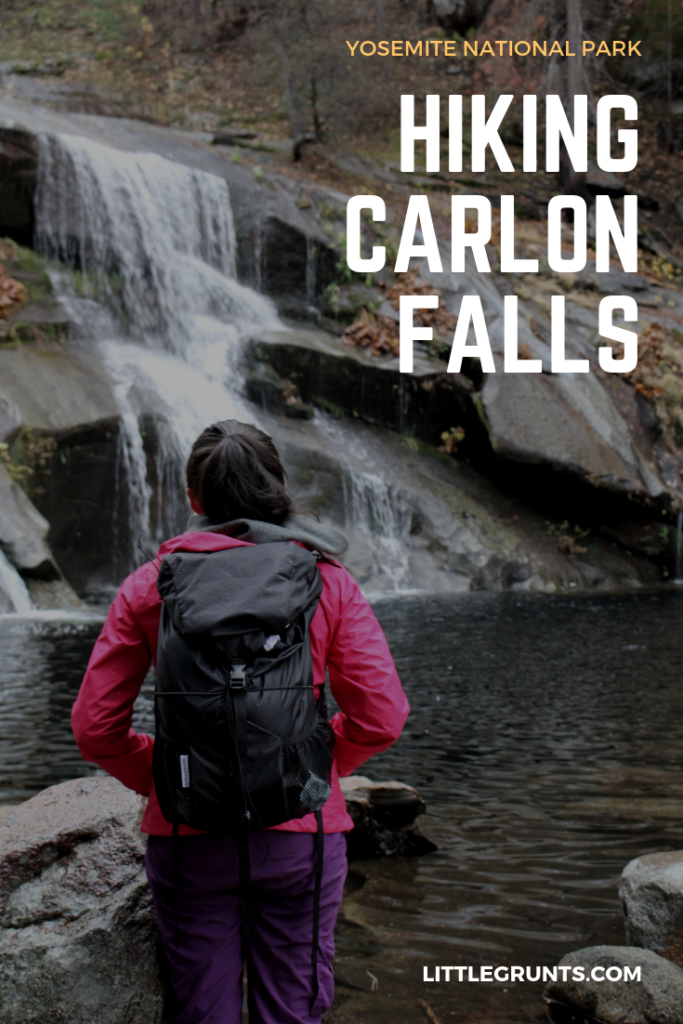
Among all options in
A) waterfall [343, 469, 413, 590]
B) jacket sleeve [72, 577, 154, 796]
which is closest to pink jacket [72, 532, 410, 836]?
jacket sleeve [72, 577, 154, 796]

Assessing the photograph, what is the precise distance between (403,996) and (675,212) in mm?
25123

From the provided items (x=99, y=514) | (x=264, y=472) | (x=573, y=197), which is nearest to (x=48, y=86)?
(x=573, y=197)

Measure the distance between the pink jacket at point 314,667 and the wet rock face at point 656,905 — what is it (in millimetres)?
1595

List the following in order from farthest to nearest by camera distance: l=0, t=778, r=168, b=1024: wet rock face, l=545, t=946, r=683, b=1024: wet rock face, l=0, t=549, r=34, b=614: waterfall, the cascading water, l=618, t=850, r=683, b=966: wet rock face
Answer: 1. the cascading water
2. l=0, t=549, r=34, b=614: waterfall
3. l=618, t=850, r=683, b=966: wet rock face
4. l=545, t=946, r=683, b=1024: wet rock face
5. l=0, t=778, r=168, b=1024: wet rock face

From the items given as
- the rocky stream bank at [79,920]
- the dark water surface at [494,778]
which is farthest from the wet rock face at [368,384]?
the rocky stream bank at [79,920]

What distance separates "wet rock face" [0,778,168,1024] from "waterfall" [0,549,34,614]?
843 centimetres

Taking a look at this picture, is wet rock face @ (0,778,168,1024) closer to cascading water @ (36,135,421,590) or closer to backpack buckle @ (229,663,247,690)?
backpack buckle @ (229,663,247,690)

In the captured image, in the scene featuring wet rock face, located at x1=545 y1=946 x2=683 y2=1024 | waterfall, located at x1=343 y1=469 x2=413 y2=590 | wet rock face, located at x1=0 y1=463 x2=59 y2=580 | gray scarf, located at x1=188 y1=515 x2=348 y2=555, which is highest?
gray scarf, located at x1=188 y1=515 x2=348 y2=555

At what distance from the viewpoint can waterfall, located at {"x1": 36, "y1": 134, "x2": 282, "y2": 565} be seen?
47.6 ft

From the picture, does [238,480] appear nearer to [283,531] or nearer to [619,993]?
[283,531]

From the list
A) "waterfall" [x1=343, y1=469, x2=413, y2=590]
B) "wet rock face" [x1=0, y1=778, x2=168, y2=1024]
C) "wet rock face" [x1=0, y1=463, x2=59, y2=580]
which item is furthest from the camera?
"waterfall" [x1=343, y1=469, x2=413, y2=590]

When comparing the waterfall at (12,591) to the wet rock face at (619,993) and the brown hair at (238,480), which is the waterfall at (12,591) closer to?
the wet rock face at (619,993)

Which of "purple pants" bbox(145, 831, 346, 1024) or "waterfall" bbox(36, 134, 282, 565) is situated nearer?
"purple pants" bbox(145, 831, 346, 1024)

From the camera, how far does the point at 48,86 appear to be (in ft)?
82.2
